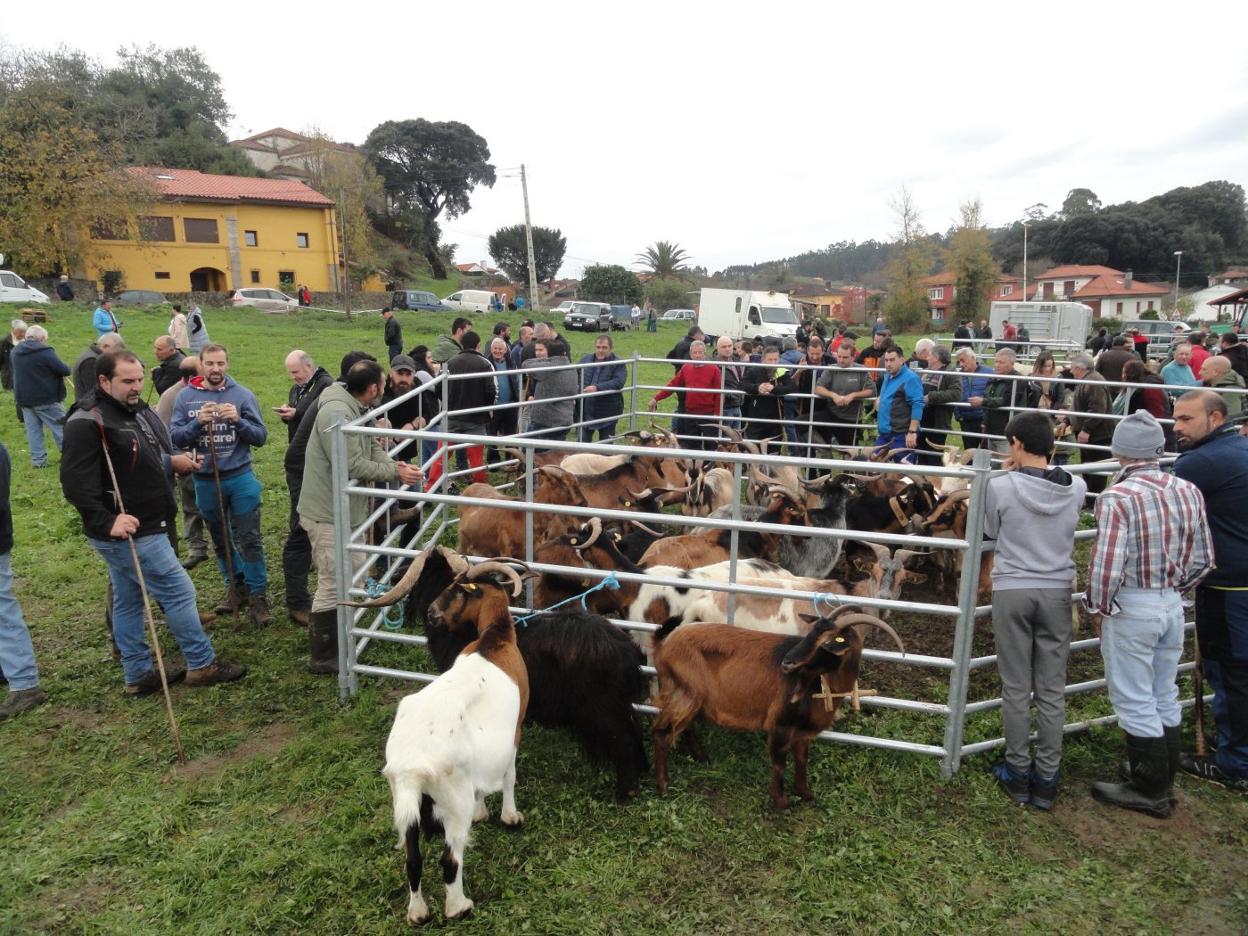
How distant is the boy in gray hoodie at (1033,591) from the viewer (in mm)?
3928

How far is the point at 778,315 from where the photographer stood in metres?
30.3

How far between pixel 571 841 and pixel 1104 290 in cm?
7664

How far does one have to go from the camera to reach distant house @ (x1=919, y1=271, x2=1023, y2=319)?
177 feet

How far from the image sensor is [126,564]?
5.00 metres

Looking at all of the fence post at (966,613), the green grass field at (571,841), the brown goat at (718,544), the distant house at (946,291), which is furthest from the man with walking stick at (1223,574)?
the distant house at (946,291)

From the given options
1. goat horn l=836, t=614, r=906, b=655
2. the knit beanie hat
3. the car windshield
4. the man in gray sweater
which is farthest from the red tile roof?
the knit beanie hat

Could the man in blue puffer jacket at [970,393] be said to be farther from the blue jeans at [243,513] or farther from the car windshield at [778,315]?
the car windshield at [778,315]

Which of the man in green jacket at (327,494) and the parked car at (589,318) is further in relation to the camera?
the parked car at (589,318)

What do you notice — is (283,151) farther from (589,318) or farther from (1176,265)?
(1176,265)

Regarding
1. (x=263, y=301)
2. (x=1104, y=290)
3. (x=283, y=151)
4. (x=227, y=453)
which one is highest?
(x=283, y=151)

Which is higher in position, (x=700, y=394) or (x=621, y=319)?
(x=621, y=319)

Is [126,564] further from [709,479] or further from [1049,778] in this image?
[1049,778]

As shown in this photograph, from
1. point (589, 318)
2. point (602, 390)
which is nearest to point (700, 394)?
point (602, 390)

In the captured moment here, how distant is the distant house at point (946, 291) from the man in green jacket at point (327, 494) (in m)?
50.3
